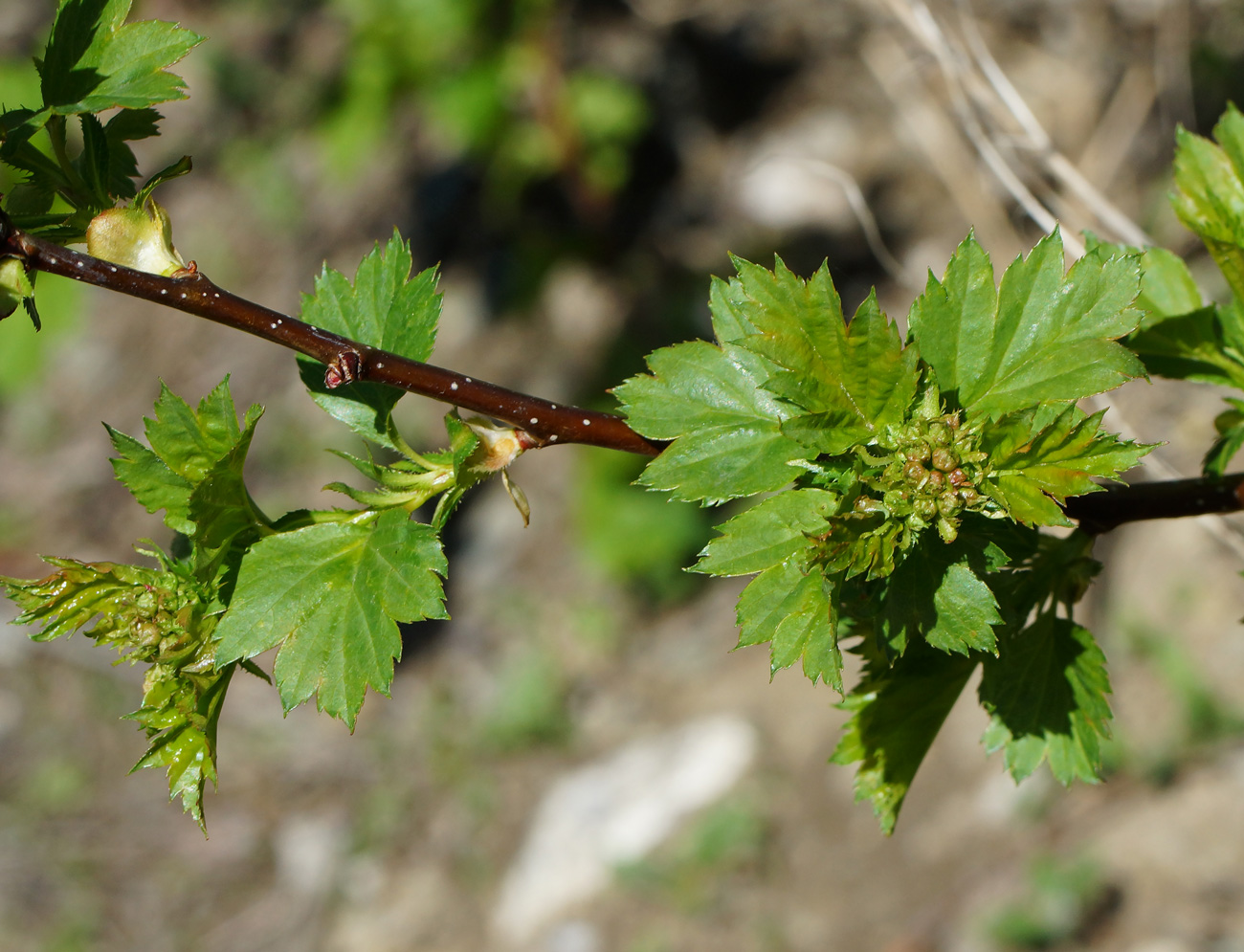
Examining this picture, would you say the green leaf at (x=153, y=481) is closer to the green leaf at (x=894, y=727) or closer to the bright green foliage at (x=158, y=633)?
the bright green foliage at (x=158, y=633)

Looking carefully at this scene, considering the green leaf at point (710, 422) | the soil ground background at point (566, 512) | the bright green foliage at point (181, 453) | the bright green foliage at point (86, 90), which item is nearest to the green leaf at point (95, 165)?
the bright green foliage at point (86, 90)

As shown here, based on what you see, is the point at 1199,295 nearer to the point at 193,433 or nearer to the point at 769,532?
the point at 769,532

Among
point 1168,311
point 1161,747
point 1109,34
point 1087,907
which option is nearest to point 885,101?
point 1109,34

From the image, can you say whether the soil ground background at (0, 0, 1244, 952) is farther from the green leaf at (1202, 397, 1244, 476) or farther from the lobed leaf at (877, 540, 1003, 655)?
the lobed leaf at (877, 540, 1003, 655)

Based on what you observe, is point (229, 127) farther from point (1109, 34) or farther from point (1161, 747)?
point (1161, 747)

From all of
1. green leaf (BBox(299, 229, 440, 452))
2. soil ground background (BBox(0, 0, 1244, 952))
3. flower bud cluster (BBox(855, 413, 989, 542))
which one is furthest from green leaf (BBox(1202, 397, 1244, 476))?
soil ground background (BBox(0, 0, 1244, 952))

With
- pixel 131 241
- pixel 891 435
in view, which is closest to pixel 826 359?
pixel 891 435
